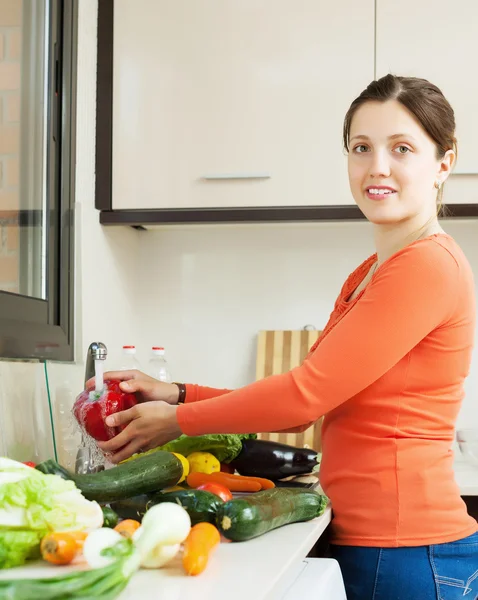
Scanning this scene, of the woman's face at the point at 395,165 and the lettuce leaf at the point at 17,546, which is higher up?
the woman's face at the point at 395,165

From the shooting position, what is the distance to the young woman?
3.89ft

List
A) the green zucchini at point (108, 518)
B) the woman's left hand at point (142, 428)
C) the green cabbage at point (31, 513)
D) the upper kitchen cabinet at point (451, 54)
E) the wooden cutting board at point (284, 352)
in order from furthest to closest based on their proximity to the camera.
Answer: the wooden cutting board at point (284, 352) → the upper kitchen cabinet at point (451, 54) → the woman's left hand at point (142, 428) → the green zucchini at point (108, 518) → the green cabbage at point (31, 513)

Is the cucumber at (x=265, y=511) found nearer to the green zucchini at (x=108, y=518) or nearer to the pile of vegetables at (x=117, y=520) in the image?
the pile of vegetables at (x=117, y=520)

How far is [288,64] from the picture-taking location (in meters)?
2.07

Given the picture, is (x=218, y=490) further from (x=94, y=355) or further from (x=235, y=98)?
(x=235, y=98)

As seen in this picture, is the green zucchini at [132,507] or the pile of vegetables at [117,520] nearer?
the pile of vegetables at [117,520]

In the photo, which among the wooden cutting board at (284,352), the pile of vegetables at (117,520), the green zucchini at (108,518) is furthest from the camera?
the wooden cutting board at (284,352)

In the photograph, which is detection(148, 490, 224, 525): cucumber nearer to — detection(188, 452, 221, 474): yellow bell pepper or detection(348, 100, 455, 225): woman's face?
detection(188, 452, 221, 474): yellow bell pepper

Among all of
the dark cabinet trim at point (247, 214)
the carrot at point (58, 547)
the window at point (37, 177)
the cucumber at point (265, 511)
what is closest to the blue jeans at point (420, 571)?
the cucumber at point (265, 511)

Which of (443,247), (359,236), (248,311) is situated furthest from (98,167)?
(443,247)

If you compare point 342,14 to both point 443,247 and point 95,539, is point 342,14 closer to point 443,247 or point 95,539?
point 443,247

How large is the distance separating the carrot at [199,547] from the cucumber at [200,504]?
91 mm

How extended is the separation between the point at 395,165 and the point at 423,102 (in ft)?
0.37

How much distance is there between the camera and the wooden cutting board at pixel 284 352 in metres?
2.28
